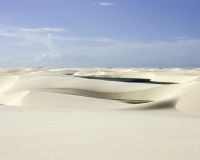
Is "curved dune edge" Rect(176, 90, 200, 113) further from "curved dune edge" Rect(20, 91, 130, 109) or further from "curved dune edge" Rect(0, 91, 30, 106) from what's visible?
"curved dune edge" Rect(0, 91, 30, 106)

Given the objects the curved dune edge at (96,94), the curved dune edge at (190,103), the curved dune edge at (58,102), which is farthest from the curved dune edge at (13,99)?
the curved dune edge at (190,103)

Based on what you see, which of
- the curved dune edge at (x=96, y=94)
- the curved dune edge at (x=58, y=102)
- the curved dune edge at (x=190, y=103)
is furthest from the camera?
the curved dune edge at (x=58, y=102)

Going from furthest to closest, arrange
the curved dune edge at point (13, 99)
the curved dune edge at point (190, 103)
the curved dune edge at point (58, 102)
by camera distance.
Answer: the curved dune edge at point (13, 99) < the curved dune edge at point (58, 102) < the curved dune edge at point (190, 103)

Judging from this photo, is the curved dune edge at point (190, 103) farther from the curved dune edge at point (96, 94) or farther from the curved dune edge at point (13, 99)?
the curved dune edge at point (13, 99)

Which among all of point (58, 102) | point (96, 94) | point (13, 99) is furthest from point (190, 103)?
point (13, 99)

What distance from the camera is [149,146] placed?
8.64 metres

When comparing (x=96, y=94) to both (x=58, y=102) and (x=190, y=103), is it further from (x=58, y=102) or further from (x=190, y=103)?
(x=190, y=103)

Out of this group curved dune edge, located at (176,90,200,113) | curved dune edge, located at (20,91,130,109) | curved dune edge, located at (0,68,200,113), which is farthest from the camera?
curved dune edge, located at (20,91,130,109)

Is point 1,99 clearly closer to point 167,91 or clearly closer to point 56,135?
point 167,91

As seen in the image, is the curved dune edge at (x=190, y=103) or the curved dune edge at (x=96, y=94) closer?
the curved dune edge at (x=190, y=103)

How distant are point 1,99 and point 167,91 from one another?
732 inches

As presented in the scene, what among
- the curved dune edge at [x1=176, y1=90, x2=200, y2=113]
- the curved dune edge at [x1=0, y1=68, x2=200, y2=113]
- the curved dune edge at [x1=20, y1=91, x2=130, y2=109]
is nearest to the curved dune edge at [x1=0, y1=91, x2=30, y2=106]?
the curved dune edge at [x1=0, y1=68, x2=200, y2=113]

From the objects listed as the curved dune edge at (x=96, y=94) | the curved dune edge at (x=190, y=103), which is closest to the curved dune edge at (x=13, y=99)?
the curved dune edge at (x=96, y=94)

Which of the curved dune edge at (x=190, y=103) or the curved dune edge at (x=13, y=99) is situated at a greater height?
the curved dune edge at (x=13, y=99)
